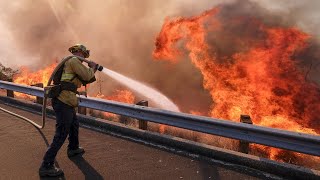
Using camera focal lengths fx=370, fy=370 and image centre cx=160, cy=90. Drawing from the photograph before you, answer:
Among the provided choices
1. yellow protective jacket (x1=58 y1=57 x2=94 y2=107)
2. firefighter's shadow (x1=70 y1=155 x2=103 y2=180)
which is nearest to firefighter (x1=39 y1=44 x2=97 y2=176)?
yellow protective jacket (x1=58 y1=57 x2=94 y2=107)

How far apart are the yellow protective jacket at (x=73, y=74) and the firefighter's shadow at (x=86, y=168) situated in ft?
3.25

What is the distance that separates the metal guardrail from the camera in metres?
5.12

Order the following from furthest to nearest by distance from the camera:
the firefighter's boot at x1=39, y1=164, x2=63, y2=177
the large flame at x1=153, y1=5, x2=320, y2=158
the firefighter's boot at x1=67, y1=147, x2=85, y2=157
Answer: the large flame at x1=153, y1=5, x2=320, y2=158 → the firefighter's boot at x1=67, y1=147, x2=85, y2=157 → the firefighter's boot at x1=39, y1=164, x2=63, y2=177

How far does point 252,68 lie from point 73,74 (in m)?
8.66

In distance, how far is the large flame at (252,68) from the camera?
1216 centimetres

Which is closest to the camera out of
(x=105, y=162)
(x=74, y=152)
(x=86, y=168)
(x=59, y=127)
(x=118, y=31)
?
(x=59, y=127)

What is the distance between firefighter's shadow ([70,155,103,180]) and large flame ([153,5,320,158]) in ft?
19.0

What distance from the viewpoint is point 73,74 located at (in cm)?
576

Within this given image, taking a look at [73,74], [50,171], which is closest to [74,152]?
[50,171]

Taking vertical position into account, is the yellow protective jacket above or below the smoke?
below

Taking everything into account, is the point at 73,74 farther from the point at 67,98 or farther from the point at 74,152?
the point at 74,152

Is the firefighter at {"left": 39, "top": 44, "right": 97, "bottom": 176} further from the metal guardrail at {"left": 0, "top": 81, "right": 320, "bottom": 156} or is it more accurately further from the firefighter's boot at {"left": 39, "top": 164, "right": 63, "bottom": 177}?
the metal guardrail at {"left": 0, "top": 81, "right": 320, "bottom": 156}

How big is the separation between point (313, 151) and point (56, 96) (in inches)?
151

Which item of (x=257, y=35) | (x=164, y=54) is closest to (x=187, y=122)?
(x=257, y=35)
